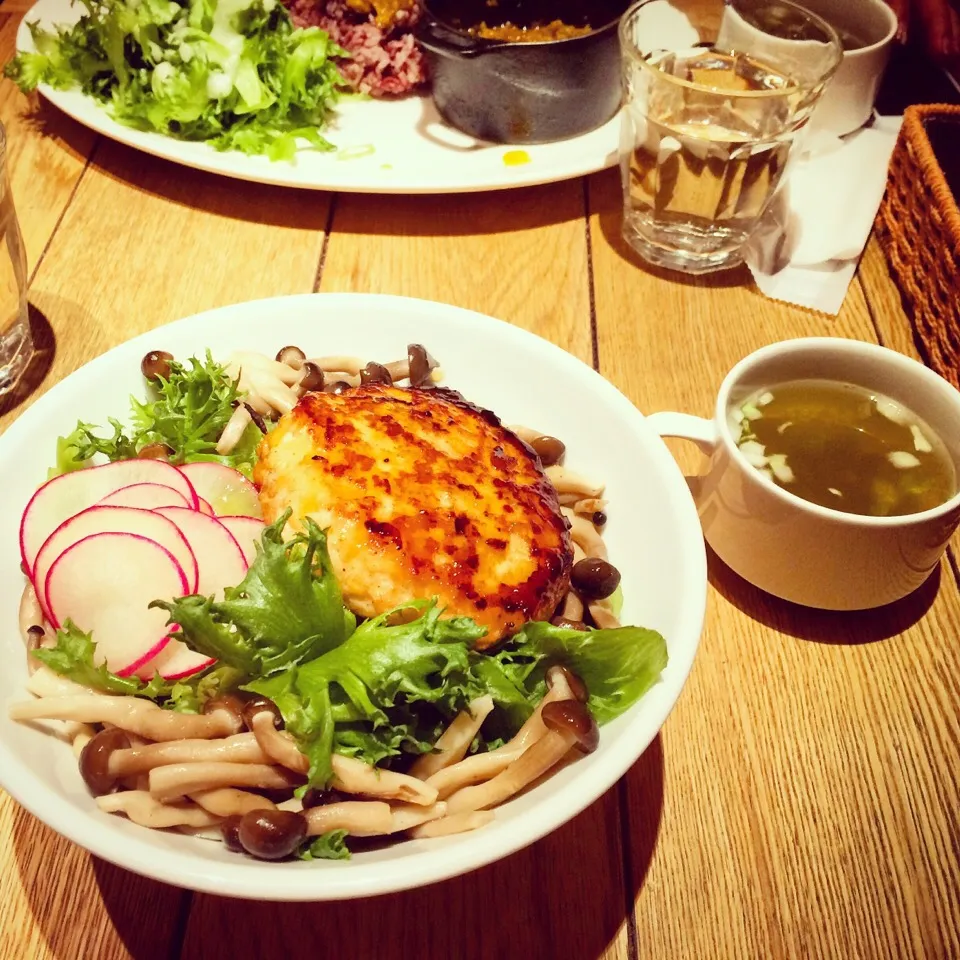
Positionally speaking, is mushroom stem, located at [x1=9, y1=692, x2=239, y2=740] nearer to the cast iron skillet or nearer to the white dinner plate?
the white dinner plate

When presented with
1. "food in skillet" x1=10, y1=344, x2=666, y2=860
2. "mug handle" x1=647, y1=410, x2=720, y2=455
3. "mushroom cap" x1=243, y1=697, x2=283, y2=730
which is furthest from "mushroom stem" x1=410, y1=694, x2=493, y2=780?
"mug handle" x1=647, y1=410, x2=720, y2=455

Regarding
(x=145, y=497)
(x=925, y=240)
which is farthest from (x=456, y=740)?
(x=925, y=240)

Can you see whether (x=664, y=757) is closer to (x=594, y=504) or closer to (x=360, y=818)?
(x=594, y=504)

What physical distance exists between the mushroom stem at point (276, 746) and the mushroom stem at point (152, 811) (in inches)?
Result: 4.7

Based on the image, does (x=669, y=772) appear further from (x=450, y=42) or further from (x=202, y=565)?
(x=450, y=42)

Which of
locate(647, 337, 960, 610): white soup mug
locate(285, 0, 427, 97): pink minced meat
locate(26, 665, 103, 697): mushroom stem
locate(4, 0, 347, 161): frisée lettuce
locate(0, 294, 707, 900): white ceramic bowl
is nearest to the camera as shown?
locate(0, 294, 707, 900): white ceramic bowl

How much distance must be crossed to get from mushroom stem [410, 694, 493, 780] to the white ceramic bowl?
0.43 ft

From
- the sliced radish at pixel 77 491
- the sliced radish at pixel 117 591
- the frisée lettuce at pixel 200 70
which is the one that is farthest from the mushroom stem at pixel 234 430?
the frisée lettuce at pixel 200 70

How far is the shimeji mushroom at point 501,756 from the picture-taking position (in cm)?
129

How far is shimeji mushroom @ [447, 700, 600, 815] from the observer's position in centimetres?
122

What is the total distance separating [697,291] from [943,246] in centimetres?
67

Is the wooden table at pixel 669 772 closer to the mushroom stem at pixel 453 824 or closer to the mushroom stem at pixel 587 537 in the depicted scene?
the mushroom stem at pixel 453 824

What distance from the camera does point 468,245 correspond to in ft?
8.99

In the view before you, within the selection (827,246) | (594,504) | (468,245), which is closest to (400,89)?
(468,245)
